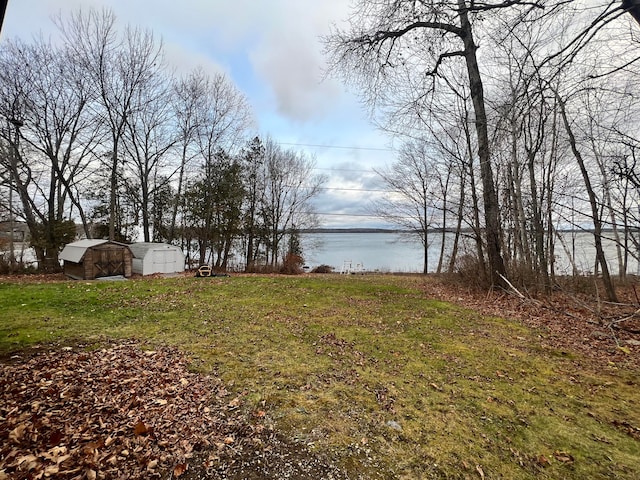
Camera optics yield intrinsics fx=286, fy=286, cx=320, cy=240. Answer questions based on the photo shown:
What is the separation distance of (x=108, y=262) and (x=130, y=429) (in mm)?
12566

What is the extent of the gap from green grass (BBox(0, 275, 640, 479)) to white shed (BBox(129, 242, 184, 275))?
8.43 m

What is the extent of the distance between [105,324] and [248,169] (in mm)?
15773

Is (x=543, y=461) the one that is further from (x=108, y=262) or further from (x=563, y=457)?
(x=108, y=262)

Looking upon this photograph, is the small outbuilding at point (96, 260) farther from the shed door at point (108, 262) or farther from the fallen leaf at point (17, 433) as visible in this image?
the fallen leaf at point (17, 433)

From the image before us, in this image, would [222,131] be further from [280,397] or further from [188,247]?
[280,397]

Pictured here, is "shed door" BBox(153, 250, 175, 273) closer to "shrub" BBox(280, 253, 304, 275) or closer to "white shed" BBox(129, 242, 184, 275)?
"white shed" BBox(129, 242, 184, 275)

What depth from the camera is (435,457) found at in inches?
77.8

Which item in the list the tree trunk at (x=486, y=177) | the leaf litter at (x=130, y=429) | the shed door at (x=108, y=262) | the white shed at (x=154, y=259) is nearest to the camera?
the leaf litter at (x=130, y=429)

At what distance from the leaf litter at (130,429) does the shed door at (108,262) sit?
10.6 metres

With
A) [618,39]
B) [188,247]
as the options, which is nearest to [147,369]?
[618,39]

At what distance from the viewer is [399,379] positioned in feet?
10.00

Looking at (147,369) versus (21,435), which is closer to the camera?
(21,435)

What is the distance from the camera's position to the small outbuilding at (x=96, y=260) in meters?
11.4

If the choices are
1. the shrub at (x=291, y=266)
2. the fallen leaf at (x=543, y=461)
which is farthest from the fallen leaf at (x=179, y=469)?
the shrub at (x=291, y=266)
